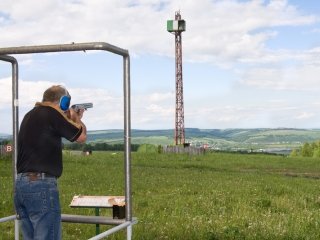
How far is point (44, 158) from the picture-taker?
636cm

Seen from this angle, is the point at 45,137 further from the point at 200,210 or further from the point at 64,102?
the point at 200,210

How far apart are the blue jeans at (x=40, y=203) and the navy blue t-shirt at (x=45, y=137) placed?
0.14 meters

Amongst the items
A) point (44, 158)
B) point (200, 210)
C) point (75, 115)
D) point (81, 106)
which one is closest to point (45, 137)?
point (44, 158)

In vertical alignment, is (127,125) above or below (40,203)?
above

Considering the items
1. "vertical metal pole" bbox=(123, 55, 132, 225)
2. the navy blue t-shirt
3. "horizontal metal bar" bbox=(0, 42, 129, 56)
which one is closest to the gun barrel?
the navy blue t-shirt

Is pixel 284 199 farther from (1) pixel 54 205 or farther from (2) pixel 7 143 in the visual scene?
(2) pixel 7 143

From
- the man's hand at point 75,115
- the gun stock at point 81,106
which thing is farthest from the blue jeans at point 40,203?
the gun stock at point 81,106

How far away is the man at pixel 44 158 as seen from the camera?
248 inches

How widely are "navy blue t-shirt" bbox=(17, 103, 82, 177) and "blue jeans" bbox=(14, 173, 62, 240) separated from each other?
0.14 m

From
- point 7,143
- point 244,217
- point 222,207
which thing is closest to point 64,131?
point 244,217

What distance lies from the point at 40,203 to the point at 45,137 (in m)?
0.75

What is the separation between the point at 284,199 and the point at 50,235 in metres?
11.7

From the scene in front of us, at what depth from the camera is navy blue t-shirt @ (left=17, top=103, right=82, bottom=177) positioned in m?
6.34

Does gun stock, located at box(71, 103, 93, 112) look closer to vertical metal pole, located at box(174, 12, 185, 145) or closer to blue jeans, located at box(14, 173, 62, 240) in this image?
blue jeans, located at box(14, 173, 62, 240)
